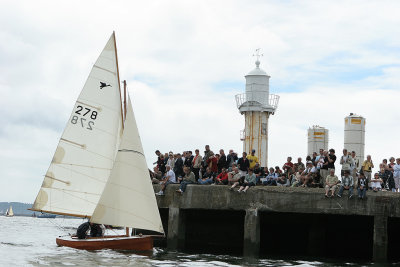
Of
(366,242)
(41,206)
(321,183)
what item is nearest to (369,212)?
(321,183)

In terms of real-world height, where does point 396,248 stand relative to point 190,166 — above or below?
below

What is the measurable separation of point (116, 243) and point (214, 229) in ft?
20.0

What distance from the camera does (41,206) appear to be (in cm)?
2814

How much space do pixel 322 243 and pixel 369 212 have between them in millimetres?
2876

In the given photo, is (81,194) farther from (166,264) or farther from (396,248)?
(396,248)

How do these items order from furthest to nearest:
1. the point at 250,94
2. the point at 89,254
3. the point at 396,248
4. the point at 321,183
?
the point at 250,94, the point at 396,248, the point at 321,183, the point at 89,254

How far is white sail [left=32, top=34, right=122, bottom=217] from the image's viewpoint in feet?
92.5

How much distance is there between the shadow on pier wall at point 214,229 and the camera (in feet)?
102

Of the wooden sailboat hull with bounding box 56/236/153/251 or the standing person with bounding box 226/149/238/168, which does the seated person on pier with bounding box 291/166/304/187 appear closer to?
the standing person with bounding box 226/149/238/168


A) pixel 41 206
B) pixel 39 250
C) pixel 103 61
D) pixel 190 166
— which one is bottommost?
pixel 39 250

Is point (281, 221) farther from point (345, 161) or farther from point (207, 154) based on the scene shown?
point (345, 161)

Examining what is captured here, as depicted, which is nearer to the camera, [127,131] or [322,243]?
[127,131]

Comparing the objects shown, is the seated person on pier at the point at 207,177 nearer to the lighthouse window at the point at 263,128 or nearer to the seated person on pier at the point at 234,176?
the seated person on pier at the point at 234,176

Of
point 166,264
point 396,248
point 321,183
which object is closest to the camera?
point 166,264
